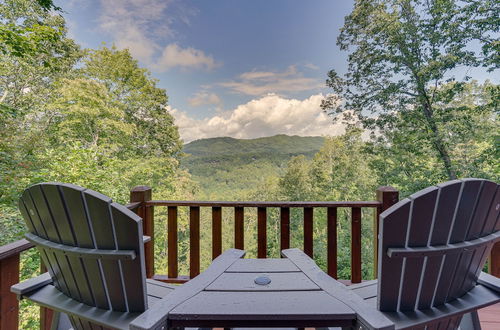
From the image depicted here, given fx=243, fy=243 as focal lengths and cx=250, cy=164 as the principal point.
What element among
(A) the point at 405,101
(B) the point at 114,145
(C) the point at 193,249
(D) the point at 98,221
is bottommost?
(C) the point at 193,249

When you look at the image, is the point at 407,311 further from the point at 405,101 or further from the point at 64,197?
the point at 405,101

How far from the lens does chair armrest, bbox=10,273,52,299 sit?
3.31 feet

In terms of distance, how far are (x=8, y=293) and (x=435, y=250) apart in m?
1.87

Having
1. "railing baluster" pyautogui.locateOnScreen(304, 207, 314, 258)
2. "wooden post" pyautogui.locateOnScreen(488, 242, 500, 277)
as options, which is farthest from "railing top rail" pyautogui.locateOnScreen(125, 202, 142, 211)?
"wooden post" pyautogui.locateOnScreen(488, 242, 500, 277)

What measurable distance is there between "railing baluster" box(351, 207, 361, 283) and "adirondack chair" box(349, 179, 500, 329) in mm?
1120

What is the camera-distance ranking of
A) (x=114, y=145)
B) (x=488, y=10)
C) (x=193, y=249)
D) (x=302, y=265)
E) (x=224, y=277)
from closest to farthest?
(x=224, y=277), (x=302, y=265), (x=193, y=249), (x=488, y=10), (x=114, y=145)

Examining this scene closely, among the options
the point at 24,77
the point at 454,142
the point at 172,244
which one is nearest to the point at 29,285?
the point at 172,244

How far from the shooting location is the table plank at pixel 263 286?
1.03m

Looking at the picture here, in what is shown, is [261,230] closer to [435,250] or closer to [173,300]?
[173,300]

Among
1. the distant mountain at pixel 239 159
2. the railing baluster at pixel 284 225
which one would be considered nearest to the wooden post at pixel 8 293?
the railing baluster at pixel 284 225

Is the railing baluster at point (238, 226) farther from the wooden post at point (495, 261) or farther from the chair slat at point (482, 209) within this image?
the wooden post at point (495, 261)

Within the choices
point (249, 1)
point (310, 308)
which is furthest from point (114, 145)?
point (310, 308)

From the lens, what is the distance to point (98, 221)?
866 mm

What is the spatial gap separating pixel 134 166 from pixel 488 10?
11.7m
